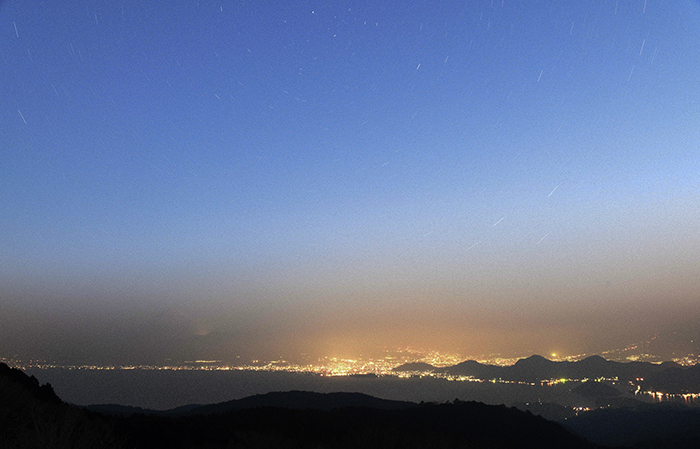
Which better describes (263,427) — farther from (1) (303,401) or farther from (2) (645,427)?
(2) (645,427)

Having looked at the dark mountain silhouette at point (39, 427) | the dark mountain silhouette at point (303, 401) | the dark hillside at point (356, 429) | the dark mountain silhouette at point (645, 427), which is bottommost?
the dark mountain silhouette at point (645, 427)

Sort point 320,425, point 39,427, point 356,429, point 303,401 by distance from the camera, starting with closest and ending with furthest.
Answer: point 39,427, point 356,429, point 320,425, point 303,401

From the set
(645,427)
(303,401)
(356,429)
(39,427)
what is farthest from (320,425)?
(645,427)

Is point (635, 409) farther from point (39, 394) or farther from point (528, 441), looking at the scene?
point (39, 394)

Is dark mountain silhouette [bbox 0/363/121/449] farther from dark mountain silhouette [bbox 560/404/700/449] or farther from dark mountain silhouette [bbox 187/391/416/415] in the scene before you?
dark mountain silhouette [bbox 560/404/700/449]

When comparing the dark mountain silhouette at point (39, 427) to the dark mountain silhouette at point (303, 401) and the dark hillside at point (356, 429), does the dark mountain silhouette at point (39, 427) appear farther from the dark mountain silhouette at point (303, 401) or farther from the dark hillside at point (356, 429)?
→ the dark mountain silhouette at point (303, 401)

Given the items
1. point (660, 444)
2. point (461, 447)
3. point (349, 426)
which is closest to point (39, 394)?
point (349, 426)

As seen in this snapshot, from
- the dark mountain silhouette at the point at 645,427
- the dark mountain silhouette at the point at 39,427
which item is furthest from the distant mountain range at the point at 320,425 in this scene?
the dark mountain silhouette at the point at 645,427

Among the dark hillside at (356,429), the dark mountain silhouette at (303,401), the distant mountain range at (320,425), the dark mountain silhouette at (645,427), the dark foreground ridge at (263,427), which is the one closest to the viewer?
the dark foreground ridge at (263,427)
